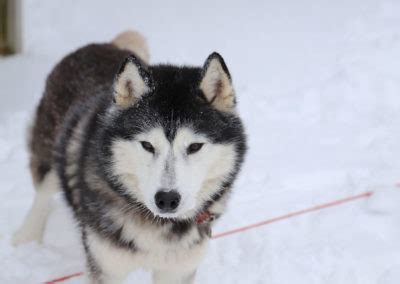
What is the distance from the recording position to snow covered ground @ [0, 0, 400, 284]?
3.83m

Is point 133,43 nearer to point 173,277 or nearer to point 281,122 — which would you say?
point 281,122

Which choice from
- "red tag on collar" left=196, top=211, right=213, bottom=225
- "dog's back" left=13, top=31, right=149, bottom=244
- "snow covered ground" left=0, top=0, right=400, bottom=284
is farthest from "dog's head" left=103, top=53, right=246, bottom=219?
"snow covered ground" left=0, top=0, right=400, bottom=284

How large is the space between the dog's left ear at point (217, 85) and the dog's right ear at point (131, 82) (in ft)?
0.80

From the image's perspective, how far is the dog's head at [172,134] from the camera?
2.55 metres

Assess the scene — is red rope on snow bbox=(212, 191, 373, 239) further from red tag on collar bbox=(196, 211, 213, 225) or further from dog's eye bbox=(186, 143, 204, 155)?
dog's eye bbox=(186, 143, 204, 155)

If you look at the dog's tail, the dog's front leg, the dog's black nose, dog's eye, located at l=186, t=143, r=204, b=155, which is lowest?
the dog's front leg

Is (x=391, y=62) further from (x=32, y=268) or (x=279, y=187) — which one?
(x=32, y=268)

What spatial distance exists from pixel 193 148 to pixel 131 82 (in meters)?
0.39

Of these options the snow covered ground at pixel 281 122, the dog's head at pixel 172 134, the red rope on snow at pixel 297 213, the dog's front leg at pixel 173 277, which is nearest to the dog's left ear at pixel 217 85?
the dog's head at pixel 172 134

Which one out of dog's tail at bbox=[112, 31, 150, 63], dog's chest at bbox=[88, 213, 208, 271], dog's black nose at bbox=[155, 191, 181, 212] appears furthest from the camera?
dog's tail at bbox=[112, 31, 150, 63]

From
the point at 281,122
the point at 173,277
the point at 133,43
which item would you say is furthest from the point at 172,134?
the point at 281,122

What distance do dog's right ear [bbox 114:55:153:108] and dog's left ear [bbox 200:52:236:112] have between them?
24cm

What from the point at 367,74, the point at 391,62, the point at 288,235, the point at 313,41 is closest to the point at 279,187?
the point at 288,235

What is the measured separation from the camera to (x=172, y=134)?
2.58 meters
